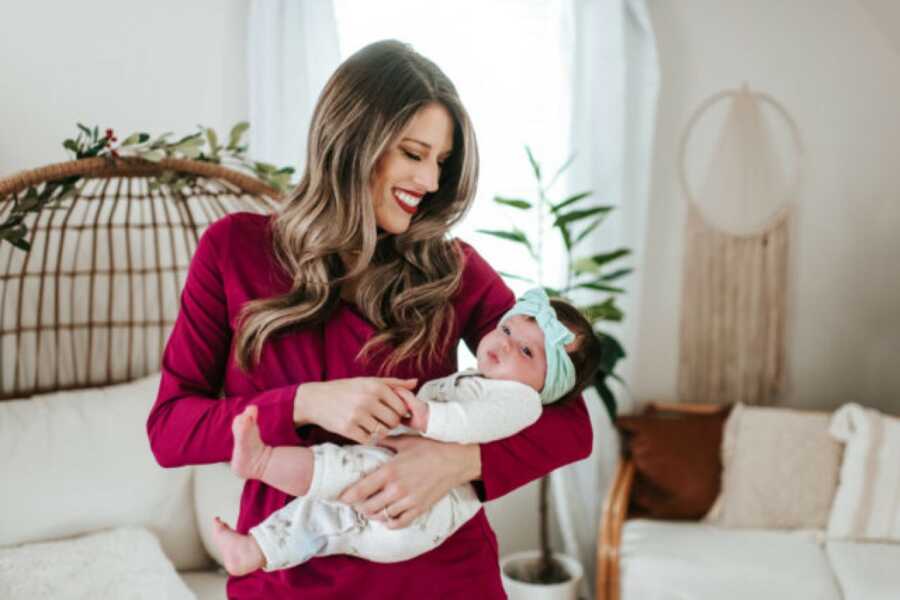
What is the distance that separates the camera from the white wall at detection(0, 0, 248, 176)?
221 cm

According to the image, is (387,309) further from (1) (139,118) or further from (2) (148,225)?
(1) (139,118)

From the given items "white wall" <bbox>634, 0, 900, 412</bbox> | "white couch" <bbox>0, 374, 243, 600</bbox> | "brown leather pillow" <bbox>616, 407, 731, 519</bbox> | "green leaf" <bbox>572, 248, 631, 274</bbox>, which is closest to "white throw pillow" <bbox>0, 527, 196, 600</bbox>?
"white couch" <bbox>0, 374, 243, 600</bbox>

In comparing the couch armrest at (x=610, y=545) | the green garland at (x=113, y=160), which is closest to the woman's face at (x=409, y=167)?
the green garland at (x=113, y=160)

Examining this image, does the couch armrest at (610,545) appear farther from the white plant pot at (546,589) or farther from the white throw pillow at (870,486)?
the white throw pillow at (870,486)

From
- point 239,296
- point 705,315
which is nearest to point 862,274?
point 705,315

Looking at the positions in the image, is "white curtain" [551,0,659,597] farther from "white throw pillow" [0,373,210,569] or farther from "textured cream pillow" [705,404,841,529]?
"white throw pillow" [0,373,210,569]

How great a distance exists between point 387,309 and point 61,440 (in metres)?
1.17

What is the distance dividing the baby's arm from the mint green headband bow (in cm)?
5

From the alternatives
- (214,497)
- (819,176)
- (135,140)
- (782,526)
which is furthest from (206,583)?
(819,176)

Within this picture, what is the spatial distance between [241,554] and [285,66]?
66.5 inches

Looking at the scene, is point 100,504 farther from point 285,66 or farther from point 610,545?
point 610,545

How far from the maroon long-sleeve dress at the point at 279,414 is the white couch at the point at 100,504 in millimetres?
709

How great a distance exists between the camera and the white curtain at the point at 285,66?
2.44 meters

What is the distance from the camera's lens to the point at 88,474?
2.02m
